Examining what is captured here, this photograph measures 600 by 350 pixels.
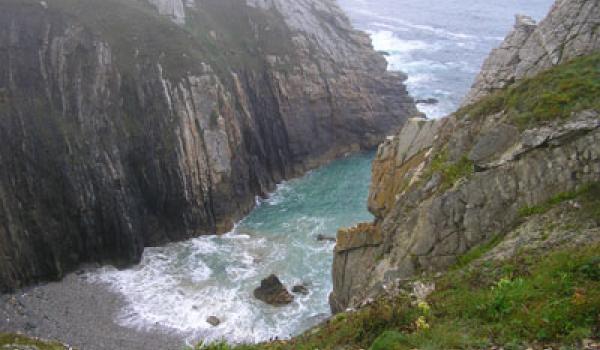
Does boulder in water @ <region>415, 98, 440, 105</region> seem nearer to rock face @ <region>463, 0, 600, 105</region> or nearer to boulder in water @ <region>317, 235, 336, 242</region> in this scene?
boulder in water @ <region>317, 235, 336, 242</region>

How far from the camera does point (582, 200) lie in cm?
1875

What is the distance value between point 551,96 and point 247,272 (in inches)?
1053

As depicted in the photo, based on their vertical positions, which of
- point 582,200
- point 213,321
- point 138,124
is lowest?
point 213,321

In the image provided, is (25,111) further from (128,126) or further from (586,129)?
(586,129)

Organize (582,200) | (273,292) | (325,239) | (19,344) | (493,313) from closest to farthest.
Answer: (493,313) < (582,200) < (19,344) < (273,292) < (325,239)

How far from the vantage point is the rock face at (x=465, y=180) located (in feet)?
66.3

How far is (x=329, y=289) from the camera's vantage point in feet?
133

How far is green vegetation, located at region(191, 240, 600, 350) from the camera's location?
12.7m

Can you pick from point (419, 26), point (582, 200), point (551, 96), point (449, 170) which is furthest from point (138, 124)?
point (419, 26)

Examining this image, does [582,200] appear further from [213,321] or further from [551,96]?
[213,321]

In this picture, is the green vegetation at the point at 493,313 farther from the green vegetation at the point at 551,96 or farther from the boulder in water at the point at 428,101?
the boulder in water at the point at 428,101

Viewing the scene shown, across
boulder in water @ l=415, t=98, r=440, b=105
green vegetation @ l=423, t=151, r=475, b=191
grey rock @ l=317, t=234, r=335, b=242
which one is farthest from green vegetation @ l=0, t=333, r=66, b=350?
boulder in water @ l=415, t=98, r=440, b=105

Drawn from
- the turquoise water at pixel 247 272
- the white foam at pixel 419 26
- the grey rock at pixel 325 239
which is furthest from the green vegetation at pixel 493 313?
the white foam at pixel 419 26

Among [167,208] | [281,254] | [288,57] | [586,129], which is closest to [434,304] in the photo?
[586,129]
